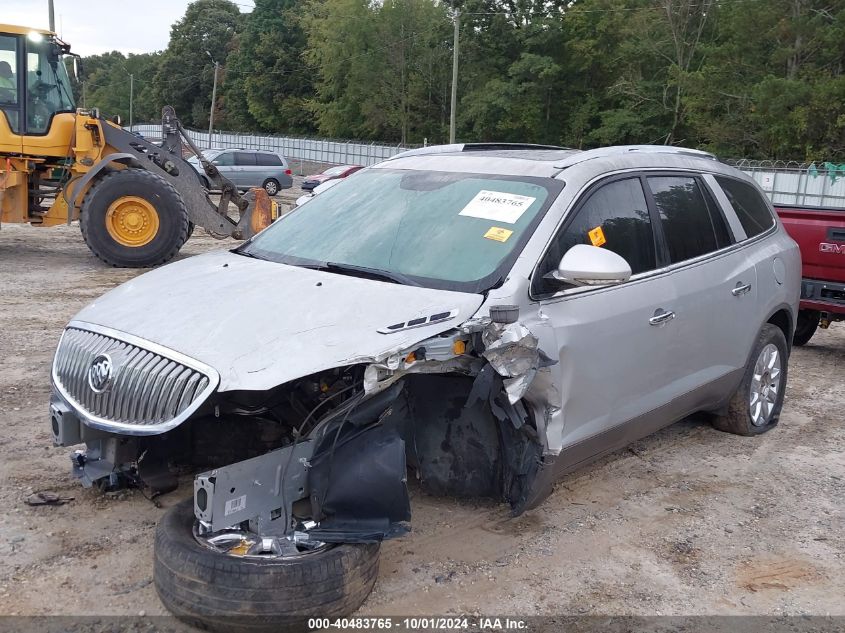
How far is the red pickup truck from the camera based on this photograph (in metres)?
7.62

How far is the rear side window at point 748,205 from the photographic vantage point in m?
5.42

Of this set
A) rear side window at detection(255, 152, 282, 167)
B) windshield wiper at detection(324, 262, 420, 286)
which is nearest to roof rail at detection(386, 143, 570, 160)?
windshield wiper at detection(324, 262, 420, 286)

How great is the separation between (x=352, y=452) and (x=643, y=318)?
5.72 feet

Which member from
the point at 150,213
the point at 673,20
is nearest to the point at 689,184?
the point at 150,213

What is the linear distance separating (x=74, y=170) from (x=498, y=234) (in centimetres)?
983

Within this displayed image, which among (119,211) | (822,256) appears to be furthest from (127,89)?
(822,256)

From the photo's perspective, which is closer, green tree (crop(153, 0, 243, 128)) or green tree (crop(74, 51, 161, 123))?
green tree (crop(153, 0, 243, 128))

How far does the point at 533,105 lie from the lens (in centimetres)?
5319

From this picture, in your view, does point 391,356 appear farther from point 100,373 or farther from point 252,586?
point 100,373

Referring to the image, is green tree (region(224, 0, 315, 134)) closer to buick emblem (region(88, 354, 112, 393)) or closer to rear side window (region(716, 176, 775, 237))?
rear side window (region(716, 176, 775, 237))

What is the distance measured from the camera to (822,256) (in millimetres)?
7727

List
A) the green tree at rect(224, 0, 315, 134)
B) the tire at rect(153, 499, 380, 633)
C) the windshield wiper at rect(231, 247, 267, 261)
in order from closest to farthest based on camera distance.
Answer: the tire at rect(153, 499, 380, 633)
the windshield wiper at rect(231, 247, 267, 261)
the green tree at rect(224, 0, 315, 134)

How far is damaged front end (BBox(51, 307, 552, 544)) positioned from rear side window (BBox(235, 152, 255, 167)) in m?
27.2

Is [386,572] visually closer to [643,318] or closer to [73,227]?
[643,318]
